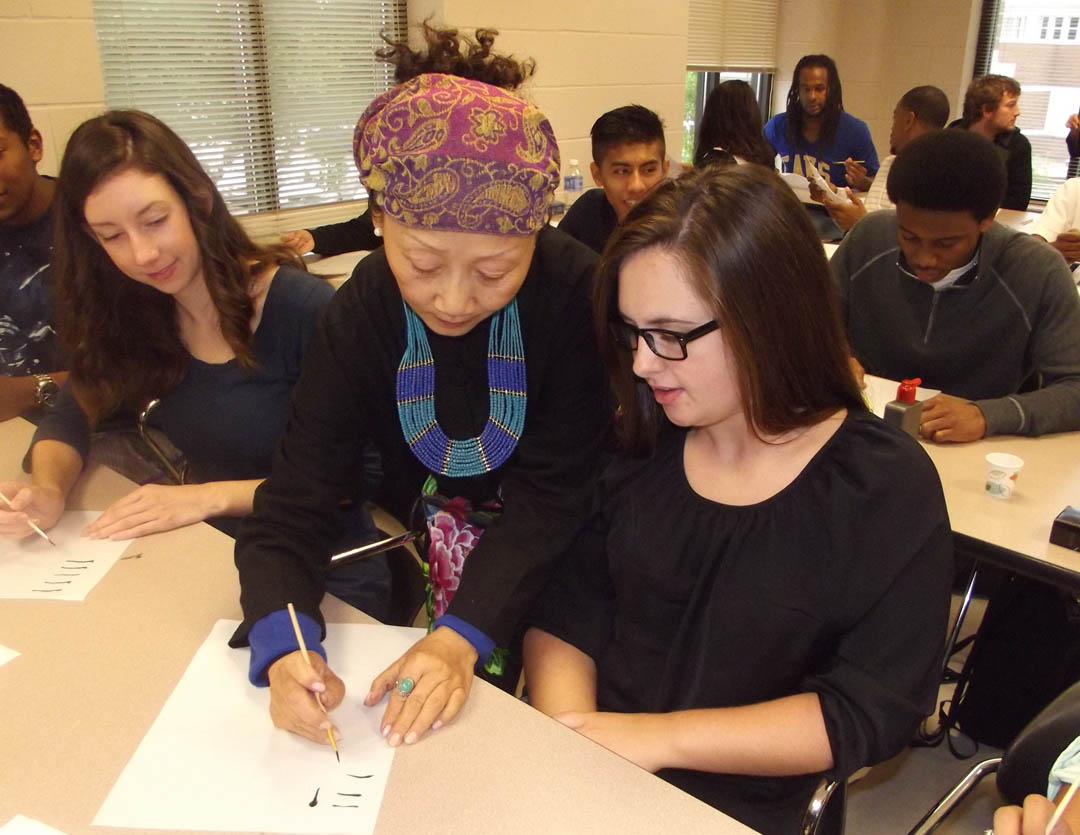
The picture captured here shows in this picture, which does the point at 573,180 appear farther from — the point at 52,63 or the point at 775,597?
the point at 775,597

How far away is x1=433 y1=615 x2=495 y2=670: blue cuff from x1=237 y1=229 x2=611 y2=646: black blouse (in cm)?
6

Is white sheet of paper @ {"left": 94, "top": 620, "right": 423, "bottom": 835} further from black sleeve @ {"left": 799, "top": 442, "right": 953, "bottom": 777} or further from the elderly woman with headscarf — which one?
black sleeve @ {"left": 799, "top": 442, "right": 953, "bottom": 777}

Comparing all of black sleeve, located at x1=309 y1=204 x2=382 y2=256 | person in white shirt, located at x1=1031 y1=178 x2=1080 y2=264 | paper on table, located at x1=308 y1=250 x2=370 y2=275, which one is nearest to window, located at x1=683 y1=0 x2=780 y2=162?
person in white shirt, located at x1=1031 y1=178 x2=1080 y2=264

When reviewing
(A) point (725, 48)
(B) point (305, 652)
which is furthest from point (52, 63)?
(A) point (725, 48)

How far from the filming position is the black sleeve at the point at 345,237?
347 cm

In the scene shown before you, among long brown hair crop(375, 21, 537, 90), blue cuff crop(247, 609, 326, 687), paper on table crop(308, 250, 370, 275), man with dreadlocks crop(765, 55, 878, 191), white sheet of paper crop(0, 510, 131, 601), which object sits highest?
long brown hair crop(375, 21, 537, 90)

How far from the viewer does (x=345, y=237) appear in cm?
352

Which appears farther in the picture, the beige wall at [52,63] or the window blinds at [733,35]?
the window blinds at [733,35]

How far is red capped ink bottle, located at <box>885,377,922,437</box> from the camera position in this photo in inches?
67.5

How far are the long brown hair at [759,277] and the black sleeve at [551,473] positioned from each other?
194 mm

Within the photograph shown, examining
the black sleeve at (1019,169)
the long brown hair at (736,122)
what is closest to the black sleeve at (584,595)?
the long brown hair at (736,122)

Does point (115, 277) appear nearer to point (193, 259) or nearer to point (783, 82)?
point (193, 259)

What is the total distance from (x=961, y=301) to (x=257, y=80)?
9.28ft

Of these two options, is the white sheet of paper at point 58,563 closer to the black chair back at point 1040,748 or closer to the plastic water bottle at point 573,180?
the black chair back at point 1040,748
